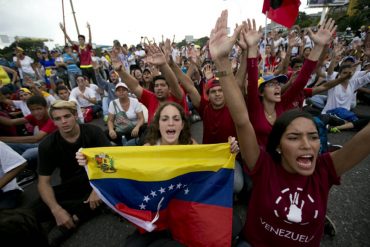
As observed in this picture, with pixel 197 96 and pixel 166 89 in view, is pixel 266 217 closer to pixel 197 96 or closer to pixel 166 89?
pixel 197 96

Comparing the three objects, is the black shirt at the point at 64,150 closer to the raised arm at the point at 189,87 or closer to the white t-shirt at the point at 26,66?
the raised arm at the point at 189,87

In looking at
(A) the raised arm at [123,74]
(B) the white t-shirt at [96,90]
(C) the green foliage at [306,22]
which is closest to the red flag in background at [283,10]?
(A) the raised arm at [123,74]

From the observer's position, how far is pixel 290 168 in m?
1.63

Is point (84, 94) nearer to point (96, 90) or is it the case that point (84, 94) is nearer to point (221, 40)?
point (96, 90)

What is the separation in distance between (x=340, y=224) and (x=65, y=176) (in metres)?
→ 3.61

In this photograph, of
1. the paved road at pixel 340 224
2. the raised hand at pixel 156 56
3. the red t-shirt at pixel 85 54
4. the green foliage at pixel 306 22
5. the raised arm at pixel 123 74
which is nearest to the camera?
the paved road at pixel 340 224

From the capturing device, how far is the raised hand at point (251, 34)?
221cm

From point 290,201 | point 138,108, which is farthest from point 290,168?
point 138,108

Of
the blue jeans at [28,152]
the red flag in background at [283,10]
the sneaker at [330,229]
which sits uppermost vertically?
the red flag in background at [283,10]

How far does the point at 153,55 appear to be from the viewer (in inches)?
122

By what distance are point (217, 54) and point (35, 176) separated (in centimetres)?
423

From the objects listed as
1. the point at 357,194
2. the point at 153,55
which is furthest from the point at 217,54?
the point at 357,194

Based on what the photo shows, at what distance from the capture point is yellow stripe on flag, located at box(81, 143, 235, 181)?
6.24ft

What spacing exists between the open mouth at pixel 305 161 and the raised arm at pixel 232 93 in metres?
0.29
